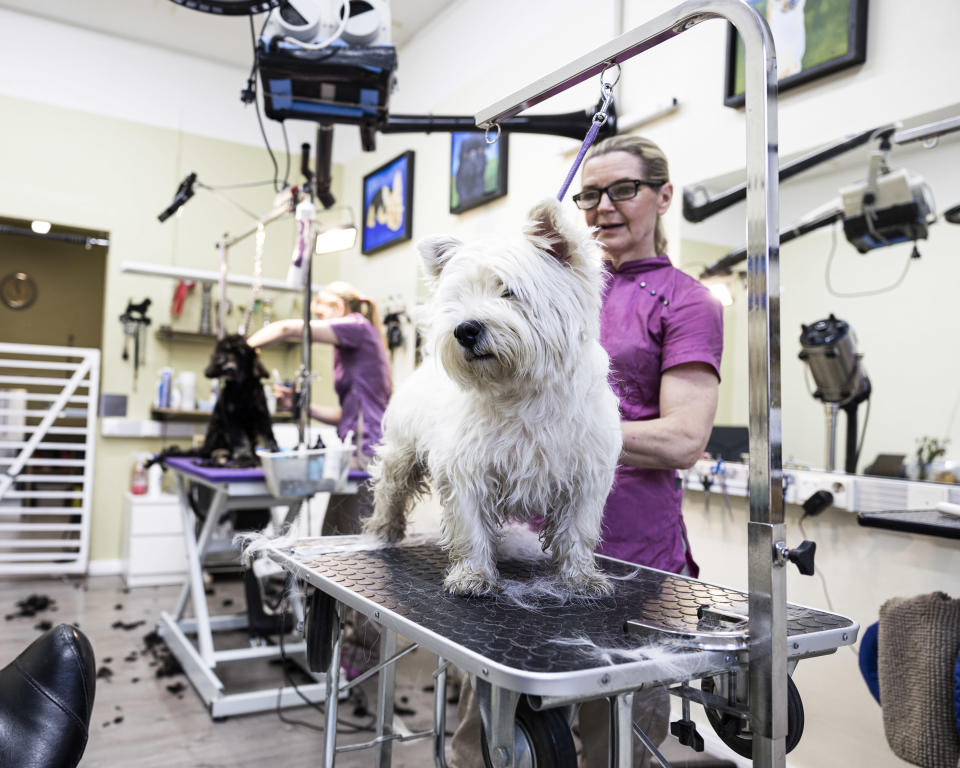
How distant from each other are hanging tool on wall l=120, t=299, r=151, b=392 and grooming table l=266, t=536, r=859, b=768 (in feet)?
14.1

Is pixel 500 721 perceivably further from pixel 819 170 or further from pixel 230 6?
pixel 819 170

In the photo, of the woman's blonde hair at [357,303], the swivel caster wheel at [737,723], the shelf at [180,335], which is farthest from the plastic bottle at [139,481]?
the swivel caster wheel at [737,723]

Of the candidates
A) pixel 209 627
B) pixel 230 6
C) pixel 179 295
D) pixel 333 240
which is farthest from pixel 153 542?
pixel 230 6

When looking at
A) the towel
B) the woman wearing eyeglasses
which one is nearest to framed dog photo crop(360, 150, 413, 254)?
the woman wearing eyeglasses

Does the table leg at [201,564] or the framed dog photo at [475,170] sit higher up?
the framed dog photo at [475,170]

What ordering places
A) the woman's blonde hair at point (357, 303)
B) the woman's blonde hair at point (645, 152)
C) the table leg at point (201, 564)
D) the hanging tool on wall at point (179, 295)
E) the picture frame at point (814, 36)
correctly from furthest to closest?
the hanging tool on wall at point (179, 295)
the woman's blonde hair at point (357, 303)
the table leg at point (201, 564)
the picture frame at point (814, 36)
the woman's blonde hair at point (645, 152)

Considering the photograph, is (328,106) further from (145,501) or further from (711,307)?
(145,501)

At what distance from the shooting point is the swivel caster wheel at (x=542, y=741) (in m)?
0.86

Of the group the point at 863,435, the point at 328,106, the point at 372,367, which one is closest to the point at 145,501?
the point at 372,367

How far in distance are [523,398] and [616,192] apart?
72cm

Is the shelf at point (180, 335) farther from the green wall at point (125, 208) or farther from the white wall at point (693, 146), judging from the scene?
the white wall at point (693, 146)

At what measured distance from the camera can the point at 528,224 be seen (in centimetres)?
114

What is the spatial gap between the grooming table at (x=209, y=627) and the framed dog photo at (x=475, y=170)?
1.75 metres

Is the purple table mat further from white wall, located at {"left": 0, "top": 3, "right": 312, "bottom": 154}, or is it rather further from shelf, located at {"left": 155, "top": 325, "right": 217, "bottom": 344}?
white wall, located at {"left": 0, "top": 3, "right": 312, "bottom": 154}
